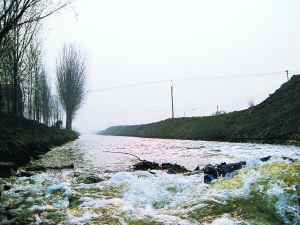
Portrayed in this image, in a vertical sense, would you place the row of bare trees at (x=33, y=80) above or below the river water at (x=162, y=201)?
above

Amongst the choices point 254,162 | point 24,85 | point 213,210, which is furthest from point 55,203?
point 24,85

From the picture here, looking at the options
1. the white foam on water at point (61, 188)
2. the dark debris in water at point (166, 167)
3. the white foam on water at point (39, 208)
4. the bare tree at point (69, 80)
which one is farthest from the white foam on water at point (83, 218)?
the bare tree at point (69, 80)

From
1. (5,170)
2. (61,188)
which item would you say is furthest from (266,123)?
(5,170)

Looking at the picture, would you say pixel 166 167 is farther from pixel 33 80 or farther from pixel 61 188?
pixel 33 80

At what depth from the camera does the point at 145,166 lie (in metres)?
8.25

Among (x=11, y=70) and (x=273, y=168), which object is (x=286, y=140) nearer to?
(x=273, y=168)

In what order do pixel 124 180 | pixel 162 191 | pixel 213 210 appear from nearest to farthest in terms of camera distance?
pixel 213 210 → pixel 162 191 → pixel 124 180

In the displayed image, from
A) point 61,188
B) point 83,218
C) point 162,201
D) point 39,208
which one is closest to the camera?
point 83,218

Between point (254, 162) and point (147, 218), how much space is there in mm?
4008

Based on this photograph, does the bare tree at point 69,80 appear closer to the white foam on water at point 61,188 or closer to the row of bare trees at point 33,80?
the row of bare trees at point 33,80

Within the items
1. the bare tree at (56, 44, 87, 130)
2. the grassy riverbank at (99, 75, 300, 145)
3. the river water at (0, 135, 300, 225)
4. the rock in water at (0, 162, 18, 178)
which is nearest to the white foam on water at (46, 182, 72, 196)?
the river water at (0, 135, 300, 225)

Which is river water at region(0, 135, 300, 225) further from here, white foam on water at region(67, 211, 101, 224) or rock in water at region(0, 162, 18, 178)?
rock in water at region(0, 162, 18, 178)

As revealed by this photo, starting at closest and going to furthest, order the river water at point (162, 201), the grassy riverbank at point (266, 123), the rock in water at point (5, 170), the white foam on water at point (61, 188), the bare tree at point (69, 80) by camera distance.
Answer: the river water at point (162, 201)
the white foam on water at point (61, 188)
the rock in water at point (5, 170)
the grassy riverbank at point (266, 123)
the bare tree at point (69, 80)

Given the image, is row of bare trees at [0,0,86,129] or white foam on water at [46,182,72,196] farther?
row of bare trees at [0,0,86,129]
